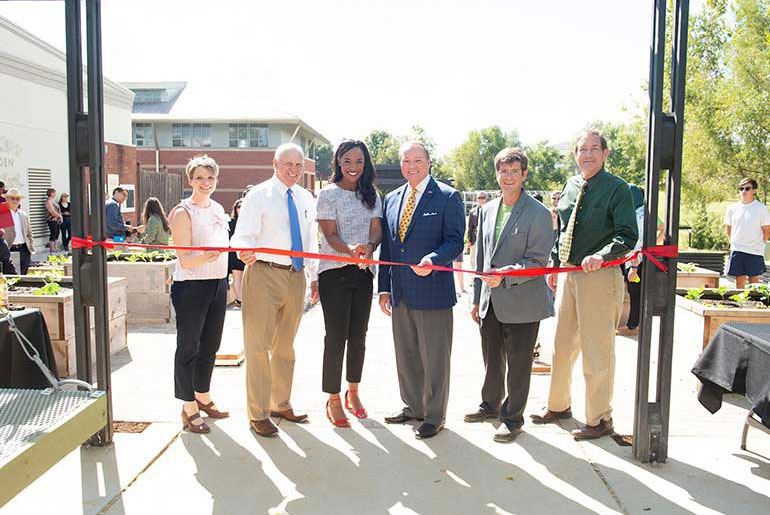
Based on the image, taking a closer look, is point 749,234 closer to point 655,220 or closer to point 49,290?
point 655,220

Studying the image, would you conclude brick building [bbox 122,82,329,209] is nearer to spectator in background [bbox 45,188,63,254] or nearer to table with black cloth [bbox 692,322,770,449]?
spectator in background [bbox 45,188,63,254]

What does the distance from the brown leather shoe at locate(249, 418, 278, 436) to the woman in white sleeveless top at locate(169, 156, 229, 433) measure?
13.5 inches

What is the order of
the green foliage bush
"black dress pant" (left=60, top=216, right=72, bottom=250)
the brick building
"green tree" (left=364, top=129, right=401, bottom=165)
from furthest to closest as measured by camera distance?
1. "green tree" (left=364, top=129, right=401, bottom=165)
2. the brick building
3. the green foliage bush
4. "black dress pant" (left=60, top=216, right=72, bottom=250)

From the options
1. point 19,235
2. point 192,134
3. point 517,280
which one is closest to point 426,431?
point 517,280

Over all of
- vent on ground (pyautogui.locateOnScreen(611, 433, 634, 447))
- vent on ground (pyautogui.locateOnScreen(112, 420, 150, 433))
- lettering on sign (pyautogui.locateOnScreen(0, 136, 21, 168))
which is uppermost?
lettering on sign (pyautogui.locateOnScreen(0, 136, 21, 168))

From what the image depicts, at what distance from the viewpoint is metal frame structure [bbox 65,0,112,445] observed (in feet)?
13.7

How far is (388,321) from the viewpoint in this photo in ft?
31.1

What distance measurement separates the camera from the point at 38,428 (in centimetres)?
267

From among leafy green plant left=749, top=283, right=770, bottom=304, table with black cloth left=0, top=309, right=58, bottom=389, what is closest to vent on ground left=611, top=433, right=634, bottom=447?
leafy green plant left=749, top=283, right=770, bottom=304

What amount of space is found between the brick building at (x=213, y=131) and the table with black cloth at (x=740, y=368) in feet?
119

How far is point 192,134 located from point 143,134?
3.52 meters

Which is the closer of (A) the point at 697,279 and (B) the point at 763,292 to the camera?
(B) the point at 763,292

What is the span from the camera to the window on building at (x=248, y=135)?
132 feet

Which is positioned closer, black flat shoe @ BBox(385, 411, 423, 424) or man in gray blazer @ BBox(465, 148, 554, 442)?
man in gray blazer @ BBox(465, 148, 554, 442)
